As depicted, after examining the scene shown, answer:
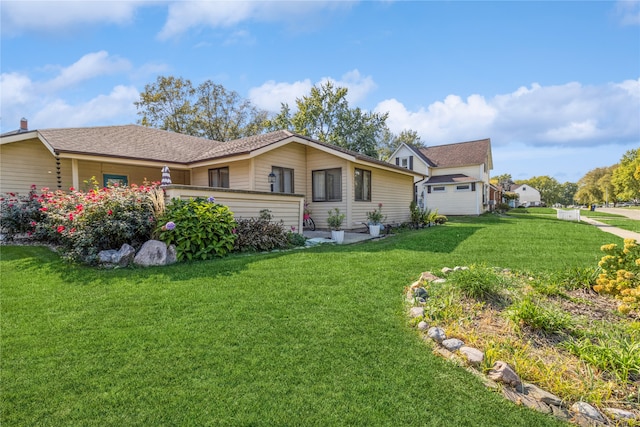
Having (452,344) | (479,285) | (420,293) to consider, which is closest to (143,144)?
(420,293)

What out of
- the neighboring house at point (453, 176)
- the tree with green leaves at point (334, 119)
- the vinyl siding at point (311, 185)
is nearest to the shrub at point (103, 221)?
the vinyl siding at point (311, 185)

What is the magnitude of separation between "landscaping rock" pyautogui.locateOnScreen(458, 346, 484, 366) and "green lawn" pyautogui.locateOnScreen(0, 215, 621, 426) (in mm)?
142

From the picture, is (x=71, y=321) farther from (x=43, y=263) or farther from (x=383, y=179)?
(x=383, y=179)

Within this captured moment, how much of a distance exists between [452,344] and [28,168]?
46.1ft

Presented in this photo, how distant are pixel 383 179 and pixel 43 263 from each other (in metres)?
11.7

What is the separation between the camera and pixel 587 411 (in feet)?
6.94

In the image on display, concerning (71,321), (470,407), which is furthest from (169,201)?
(470,407)

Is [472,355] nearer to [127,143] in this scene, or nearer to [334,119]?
[127,143]

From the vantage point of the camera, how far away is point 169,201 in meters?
6.74

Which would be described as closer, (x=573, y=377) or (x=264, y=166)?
(x=573, y=377)

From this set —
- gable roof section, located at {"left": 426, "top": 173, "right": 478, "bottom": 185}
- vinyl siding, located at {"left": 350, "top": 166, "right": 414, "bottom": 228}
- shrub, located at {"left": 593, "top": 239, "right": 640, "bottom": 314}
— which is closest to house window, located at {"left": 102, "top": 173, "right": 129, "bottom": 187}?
vinyl siding, located at {"left": 350, "top": 166, "right": 414, "bottom": 228}

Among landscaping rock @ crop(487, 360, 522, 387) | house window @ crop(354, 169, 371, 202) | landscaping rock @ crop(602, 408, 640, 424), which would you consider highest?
house window @ crop(354, 169, 371, 202)

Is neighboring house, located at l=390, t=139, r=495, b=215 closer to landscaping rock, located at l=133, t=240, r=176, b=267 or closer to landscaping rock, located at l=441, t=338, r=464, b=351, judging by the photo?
landscaping rock, located at l=133, t=240, r=176, b=267

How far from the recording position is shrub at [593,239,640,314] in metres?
3.62
